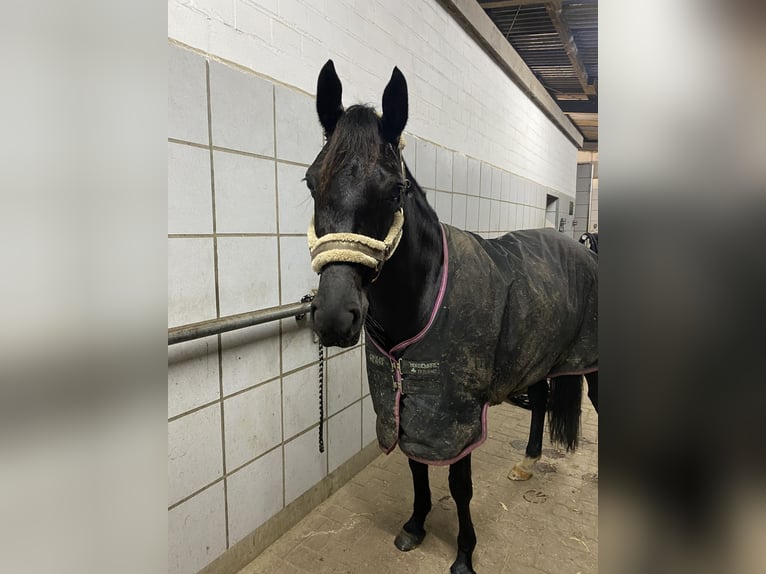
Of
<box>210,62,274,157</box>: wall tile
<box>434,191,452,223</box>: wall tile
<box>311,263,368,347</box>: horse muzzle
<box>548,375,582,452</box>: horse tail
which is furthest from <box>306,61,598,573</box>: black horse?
<box>434,191,452,223</box>: wall tile

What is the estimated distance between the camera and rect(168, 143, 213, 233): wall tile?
99 cm

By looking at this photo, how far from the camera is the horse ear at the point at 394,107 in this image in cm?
88

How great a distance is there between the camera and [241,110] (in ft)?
3.78

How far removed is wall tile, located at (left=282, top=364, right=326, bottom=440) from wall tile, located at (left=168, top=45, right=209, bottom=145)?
81 cm

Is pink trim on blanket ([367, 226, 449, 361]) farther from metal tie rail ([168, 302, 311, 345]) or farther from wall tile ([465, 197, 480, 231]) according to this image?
wall tile ([465, 197, 480, 231])

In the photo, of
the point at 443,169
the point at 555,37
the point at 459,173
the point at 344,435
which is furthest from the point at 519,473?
the point at 555,37

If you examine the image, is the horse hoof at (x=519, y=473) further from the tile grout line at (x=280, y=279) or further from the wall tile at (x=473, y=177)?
the wall tile at (x=473, y=177)
